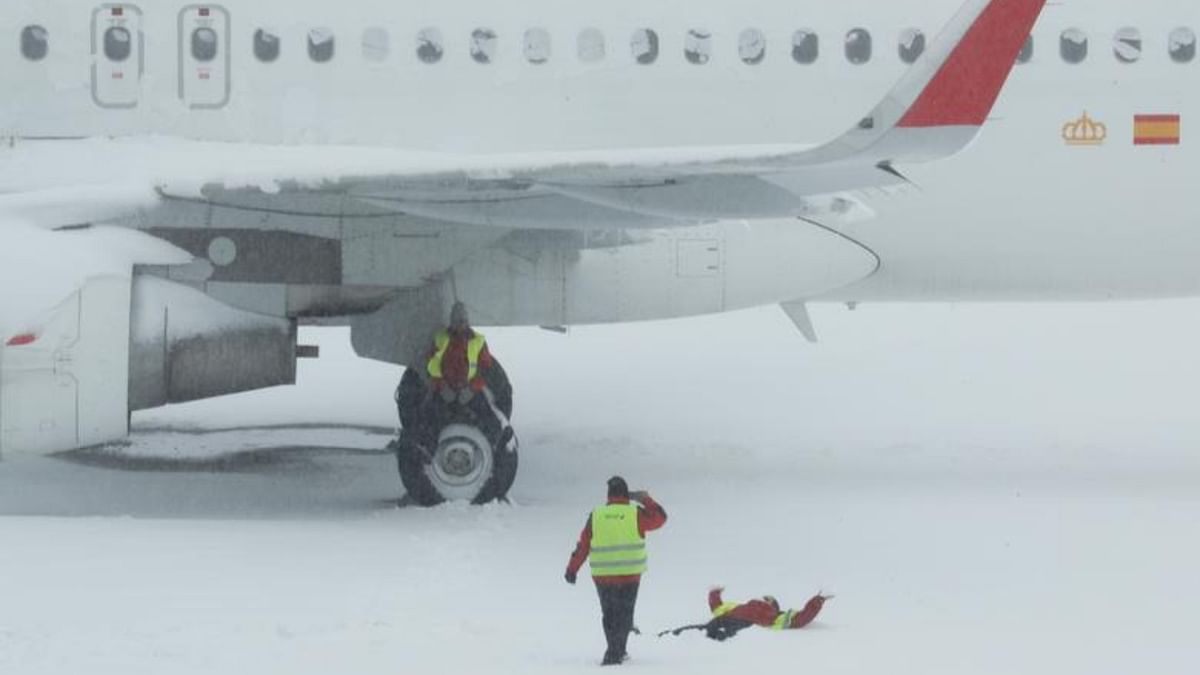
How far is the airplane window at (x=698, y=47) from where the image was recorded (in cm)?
1529

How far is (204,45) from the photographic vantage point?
595 inches

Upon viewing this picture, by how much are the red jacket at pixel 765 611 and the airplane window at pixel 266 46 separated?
5886 millimetres

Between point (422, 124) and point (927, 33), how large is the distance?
12.1ft

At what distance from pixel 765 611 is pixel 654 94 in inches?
206

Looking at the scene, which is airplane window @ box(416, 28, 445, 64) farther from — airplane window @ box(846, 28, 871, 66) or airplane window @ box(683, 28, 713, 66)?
airplane window @ box(846, 28, 871, 66)

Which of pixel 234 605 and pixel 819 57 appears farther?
pixel 819 57

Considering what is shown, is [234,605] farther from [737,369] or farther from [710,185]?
[737,369]

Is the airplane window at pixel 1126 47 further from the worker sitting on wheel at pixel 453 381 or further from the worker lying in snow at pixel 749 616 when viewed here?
the worker lying in snow at pixel 749 616

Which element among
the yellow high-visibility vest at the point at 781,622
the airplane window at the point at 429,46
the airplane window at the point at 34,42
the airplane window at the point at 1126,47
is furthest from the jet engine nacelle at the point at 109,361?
the airplane window at the point at 1126,47

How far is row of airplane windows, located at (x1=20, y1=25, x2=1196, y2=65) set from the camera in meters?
15.0

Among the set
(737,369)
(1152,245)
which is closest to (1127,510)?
(1152,245)

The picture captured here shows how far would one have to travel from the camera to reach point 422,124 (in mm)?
15180

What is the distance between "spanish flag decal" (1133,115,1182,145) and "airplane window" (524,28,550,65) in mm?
4313

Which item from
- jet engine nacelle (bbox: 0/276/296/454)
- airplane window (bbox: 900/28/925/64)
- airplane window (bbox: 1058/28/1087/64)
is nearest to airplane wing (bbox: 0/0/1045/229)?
jet engine nacelle (bbox: 0/276/296/454)
